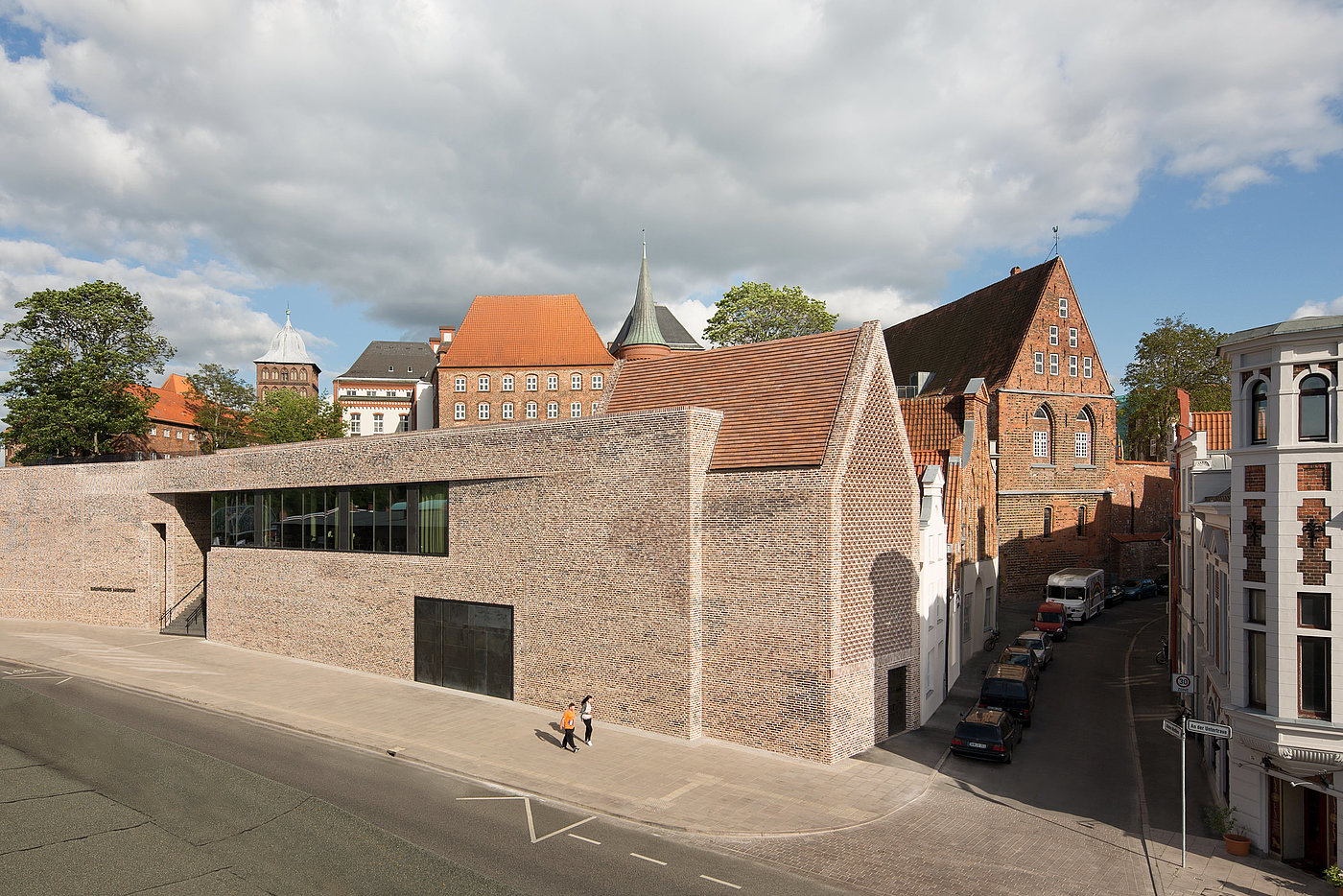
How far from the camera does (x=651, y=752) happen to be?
18.2m

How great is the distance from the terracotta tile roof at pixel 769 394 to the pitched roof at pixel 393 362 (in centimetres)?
9136

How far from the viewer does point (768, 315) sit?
48.6m

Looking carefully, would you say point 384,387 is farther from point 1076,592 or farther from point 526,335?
point 1076,592

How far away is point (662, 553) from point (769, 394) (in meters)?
5.36

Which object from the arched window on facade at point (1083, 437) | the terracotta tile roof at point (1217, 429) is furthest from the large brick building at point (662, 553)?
the arched window on facade at point (1083, 437)

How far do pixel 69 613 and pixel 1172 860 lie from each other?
4777cm

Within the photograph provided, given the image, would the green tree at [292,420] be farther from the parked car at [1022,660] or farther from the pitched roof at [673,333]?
the parked car at [1022,660]

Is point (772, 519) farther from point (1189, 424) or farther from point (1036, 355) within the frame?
point (1036, 355)

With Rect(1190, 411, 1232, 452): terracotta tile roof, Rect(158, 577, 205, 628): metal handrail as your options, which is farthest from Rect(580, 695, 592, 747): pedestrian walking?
Rect(158, 577, 205, 628): metal handrail

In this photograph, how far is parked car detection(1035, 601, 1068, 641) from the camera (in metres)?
34.7

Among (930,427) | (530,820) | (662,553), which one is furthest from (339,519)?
(930,427)

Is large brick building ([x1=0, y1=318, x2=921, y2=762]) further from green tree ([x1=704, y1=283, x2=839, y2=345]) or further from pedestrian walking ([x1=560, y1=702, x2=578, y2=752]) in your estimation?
green tree ([x1=704, y1=283, x2=839, y2=345])

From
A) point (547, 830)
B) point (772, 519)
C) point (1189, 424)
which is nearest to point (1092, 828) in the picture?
point (772, 519)

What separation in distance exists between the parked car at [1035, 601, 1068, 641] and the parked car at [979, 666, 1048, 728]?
42.0 feet
